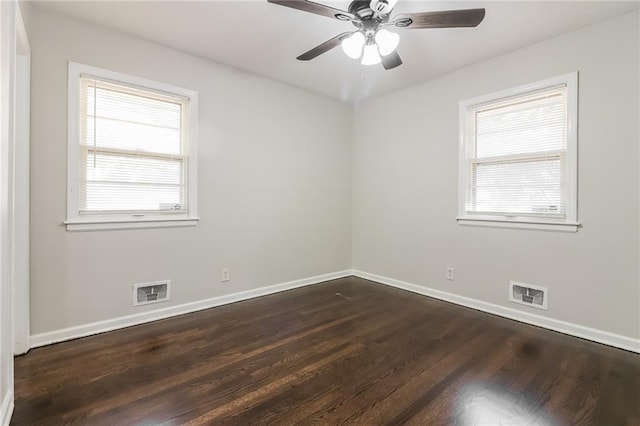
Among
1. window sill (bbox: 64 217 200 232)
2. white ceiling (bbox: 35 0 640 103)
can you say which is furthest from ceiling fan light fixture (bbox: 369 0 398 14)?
window sill (bbox: 64 217 200 232)

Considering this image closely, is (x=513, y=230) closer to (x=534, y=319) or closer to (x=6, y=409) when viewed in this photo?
(x=534, y=319)

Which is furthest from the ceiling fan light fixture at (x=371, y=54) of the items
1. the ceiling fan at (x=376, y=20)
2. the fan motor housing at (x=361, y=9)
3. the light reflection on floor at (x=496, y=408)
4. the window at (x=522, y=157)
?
the light reflection on floor at (x=496, y=408)

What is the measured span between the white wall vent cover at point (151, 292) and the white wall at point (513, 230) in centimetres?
264

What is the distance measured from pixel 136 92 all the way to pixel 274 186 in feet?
5.48

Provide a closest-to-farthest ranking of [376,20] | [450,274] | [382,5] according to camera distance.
Result: [382,5] → [376,20] → [450,274]

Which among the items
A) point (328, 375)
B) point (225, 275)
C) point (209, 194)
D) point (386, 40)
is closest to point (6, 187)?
point (209, 194)

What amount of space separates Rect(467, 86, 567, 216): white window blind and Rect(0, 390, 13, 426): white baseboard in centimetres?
383

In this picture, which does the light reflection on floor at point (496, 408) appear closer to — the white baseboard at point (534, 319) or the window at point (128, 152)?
the white baseboard at point (534, 319)

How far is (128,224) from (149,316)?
2.88ft

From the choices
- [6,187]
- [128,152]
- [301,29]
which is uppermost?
[301,29]

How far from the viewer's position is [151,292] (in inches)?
115

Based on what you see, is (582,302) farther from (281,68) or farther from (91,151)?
(91,151)

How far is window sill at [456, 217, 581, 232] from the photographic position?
2.70 meters

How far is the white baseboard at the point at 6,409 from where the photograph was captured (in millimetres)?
1447
